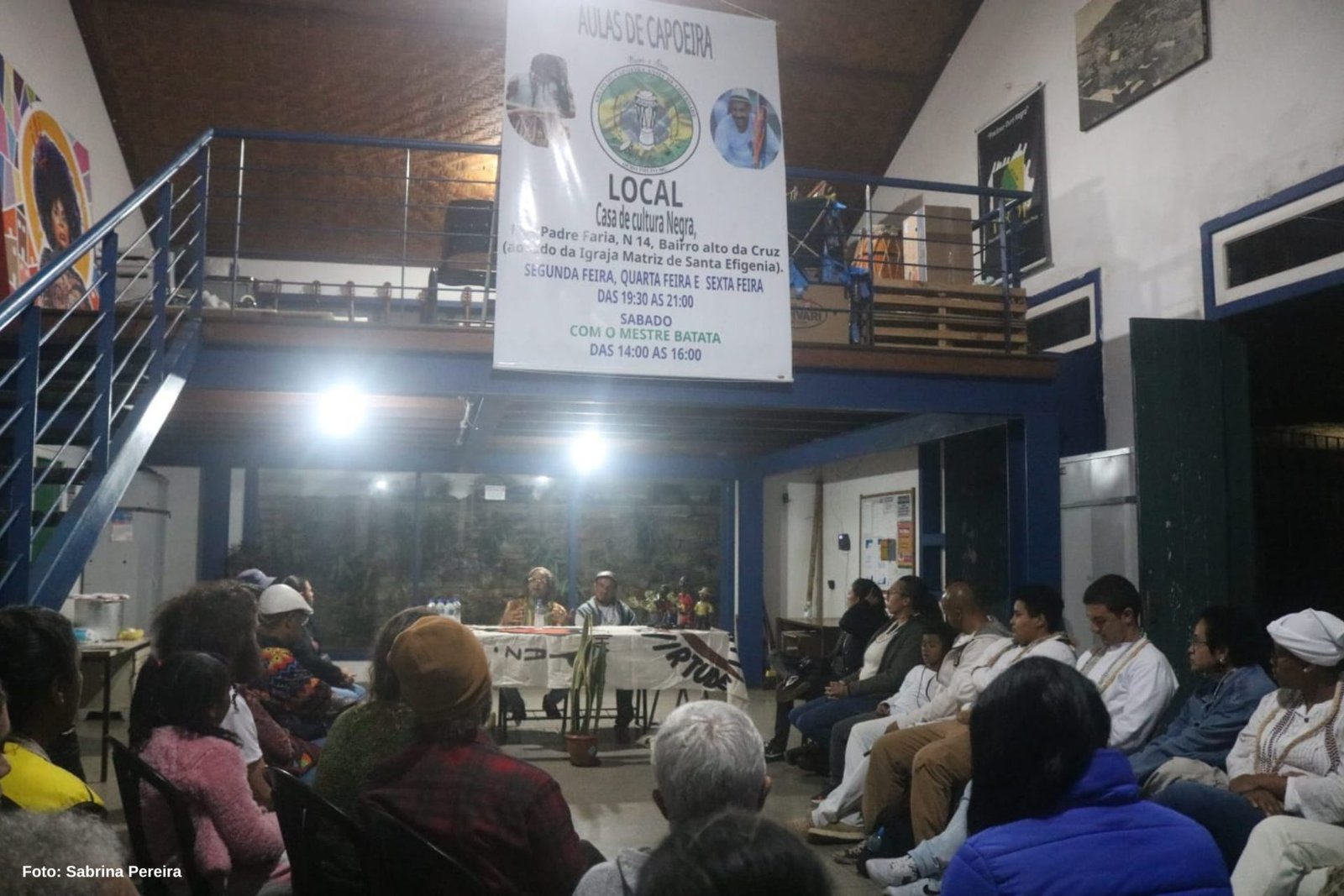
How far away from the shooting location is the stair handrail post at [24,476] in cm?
272

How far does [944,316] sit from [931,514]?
2245mm

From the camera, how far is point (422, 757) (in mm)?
2012

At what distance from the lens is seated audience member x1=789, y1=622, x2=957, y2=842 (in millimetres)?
4594

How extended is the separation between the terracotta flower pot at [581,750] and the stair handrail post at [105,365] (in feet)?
11.6

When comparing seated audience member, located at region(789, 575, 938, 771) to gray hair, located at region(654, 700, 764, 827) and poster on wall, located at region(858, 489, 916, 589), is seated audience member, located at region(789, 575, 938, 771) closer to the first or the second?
poster on wall, located at region(858, 489, 916, 589)

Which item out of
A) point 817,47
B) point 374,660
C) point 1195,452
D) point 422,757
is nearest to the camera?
point 422,757

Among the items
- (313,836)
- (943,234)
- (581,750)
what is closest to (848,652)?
(581,750)

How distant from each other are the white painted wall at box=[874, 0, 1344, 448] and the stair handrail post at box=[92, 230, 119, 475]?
5.15 m

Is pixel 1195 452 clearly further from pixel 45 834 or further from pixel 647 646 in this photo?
pixel 45 834

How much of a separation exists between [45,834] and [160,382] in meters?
3.24

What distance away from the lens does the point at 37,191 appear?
646cm

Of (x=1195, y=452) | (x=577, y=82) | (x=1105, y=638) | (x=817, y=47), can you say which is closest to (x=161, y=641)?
(x=577, y=82)

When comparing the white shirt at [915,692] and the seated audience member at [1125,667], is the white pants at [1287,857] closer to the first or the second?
the seated audience member at [1125,667]

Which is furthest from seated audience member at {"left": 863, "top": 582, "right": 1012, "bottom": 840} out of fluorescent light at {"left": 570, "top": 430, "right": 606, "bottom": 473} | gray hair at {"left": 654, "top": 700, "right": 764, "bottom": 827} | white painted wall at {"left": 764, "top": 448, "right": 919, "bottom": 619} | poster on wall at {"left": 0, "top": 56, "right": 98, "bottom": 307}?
poster on wall at {"left": 0, "top": 56, "right": 98, "bottom": 307}
